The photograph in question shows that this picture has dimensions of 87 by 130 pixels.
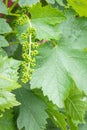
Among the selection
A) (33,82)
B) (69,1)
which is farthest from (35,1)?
(33,82)

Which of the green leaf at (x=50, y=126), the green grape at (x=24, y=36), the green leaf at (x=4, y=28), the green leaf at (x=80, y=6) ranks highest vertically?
the green leaf at (x=80, y=6)

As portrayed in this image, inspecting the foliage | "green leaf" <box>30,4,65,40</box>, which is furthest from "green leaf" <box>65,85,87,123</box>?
"green leaf" <box>30,4,65,40</box>

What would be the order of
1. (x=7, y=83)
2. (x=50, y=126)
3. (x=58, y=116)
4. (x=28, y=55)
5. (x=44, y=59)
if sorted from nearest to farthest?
(x=7, y=83) → (x=28, y=55) → (x=44, y=59) → (x=58, y=116) → (x=50, y=126)

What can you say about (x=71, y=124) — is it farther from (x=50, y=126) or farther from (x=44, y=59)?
(x=44, y=59)

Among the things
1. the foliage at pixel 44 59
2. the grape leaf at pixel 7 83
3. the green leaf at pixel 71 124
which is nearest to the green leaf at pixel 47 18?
the foliage at pixel 44 59

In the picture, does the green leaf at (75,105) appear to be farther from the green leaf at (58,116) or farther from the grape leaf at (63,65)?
the grape leaf at (63,65)

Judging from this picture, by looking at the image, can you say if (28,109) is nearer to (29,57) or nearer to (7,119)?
(7,119)

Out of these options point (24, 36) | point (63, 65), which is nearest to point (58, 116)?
point (63, 65)
